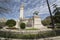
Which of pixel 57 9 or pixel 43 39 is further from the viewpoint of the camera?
pixel 57 9

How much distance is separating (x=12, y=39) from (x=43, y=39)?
150 inches

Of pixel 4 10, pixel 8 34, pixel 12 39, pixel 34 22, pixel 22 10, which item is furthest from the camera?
pixel 22 10

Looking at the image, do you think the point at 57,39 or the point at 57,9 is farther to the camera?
the point at 57,9

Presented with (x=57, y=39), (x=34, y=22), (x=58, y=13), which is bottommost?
(x=57, y=39)

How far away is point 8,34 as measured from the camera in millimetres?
17984

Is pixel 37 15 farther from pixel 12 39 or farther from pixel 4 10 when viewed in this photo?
pixel 4 10

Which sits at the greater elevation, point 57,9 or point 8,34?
point 57,9

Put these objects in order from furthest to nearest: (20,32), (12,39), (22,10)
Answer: (22,10), (20,32), (12,39)

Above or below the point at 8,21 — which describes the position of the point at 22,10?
above

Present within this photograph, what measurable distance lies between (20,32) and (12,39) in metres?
3.54

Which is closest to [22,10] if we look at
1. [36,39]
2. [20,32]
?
[20,32]

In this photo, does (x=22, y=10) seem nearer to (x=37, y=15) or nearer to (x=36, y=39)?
(x=37, y=15)

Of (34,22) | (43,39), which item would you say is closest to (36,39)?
(43,39)

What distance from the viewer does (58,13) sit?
109 feet
